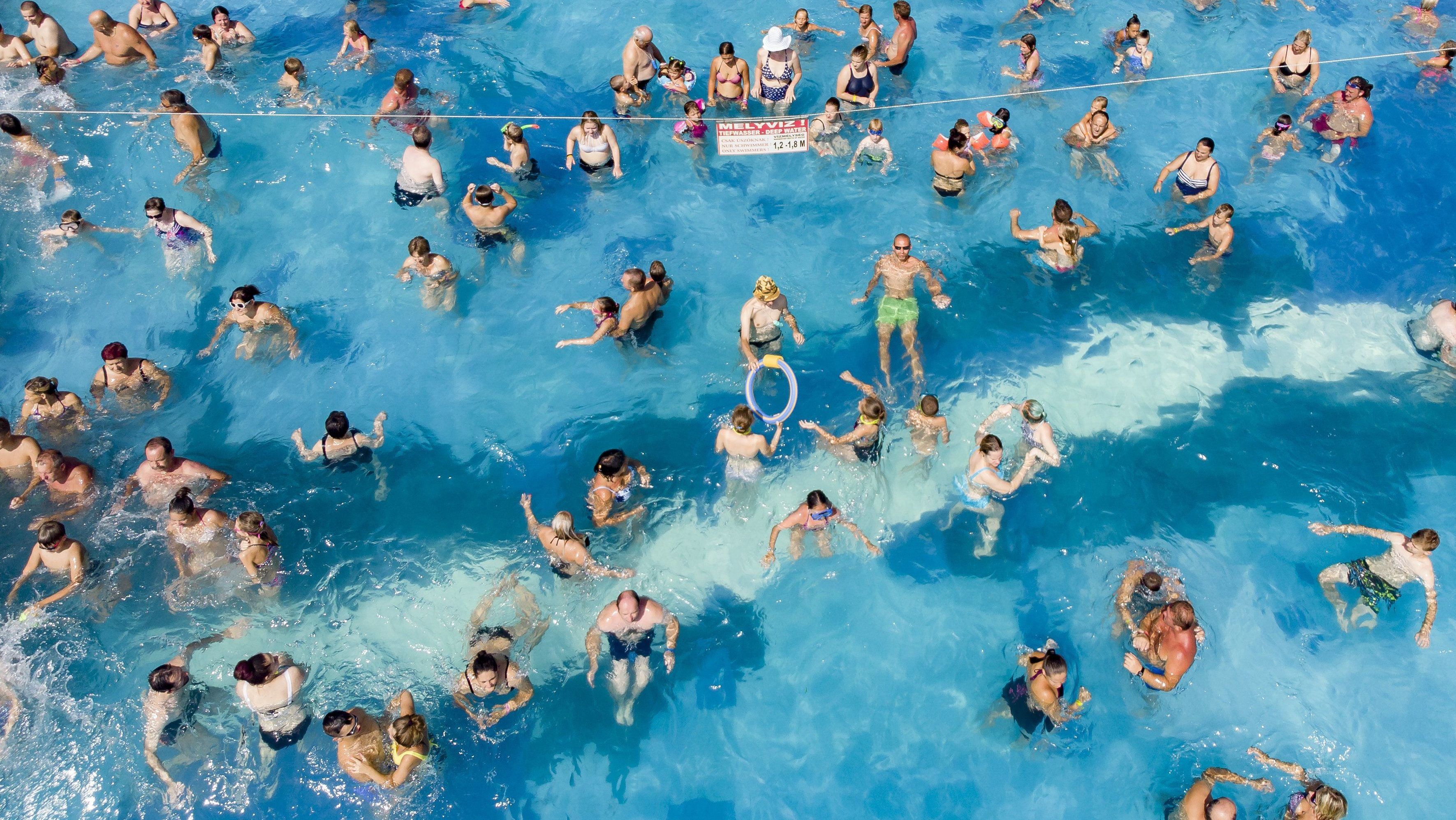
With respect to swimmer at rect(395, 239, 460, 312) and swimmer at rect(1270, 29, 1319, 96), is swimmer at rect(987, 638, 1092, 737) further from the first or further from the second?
swimmer at rect(1270, 29, 1319, 96)

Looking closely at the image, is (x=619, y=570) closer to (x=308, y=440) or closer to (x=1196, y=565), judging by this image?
(x=308, y=440)

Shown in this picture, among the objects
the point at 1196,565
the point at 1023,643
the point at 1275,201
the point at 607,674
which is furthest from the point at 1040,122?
the point at 607,674

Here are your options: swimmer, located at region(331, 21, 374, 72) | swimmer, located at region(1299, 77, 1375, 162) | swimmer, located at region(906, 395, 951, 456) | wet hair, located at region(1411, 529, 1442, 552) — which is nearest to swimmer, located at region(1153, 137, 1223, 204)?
swimmer, located at region(1299, 77, 1375, 162)

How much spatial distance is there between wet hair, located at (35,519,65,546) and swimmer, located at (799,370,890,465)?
9.12 metres

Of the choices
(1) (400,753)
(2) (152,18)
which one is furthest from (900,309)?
(2) (152,18)

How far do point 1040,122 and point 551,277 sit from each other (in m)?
9.18

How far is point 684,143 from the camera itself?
50.3 feet

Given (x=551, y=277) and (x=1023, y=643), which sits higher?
(x=551, y=277)

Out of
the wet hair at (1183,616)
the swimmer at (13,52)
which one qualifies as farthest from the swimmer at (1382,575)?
the swimmer at (13,52)

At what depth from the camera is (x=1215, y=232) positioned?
1312cm

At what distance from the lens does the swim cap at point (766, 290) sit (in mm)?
11648

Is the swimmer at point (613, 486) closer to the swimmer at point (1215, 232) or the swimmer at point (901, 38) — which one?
the swimmer at point (1215, 232)

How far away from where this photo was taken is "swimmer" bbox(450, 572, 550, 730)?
918cm

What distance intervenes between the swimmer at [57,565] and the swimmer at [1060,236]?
13.4 metres
